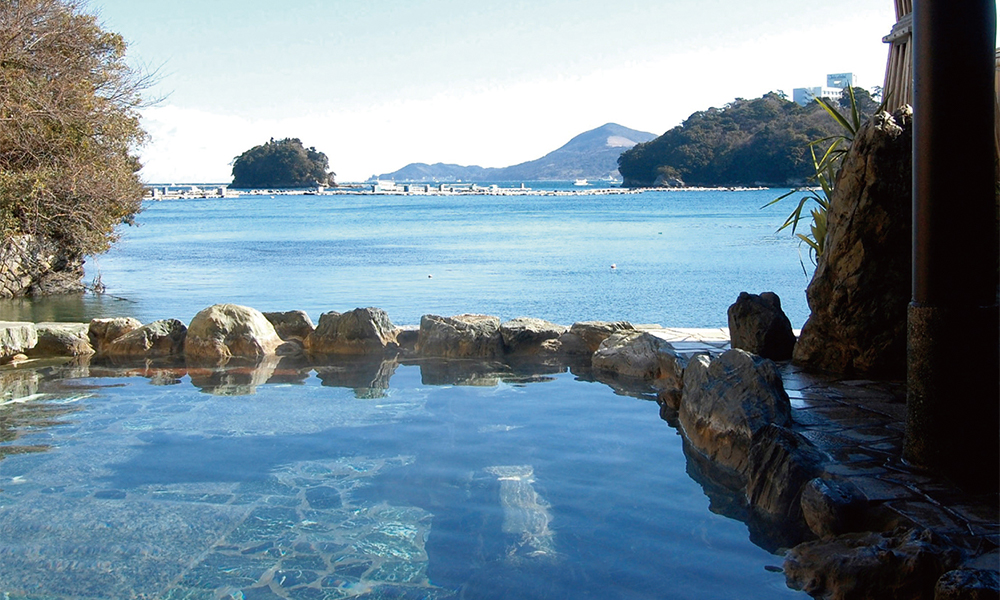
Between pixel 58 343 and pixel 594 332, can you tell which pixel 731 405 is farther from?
pixel 58 343

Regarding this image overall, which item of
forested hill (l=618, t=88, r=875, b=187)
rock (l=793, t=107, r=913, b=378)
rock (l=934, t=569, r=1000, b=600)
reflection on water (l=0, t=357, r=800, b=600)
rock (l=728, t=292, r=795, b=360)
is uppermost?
forested hill (l=618, t=88, r=875, b=187)

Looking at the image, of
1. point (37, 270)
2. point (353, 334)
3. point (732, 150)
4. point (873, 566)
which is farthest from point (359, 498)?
point (732, 150)

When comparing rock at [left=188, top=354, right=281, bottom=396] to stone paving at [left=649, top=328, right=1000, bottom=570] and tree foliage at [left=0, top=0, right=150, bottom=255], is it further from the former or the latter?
tree foliage at [left=0, top=0, right=150, bottom=255]

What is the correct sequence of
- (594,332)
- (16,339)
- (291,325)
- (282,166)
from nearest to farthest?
(594,332) → (16,339) → (291,325) → (282,166)

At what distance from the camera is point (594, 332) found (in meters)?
9.71

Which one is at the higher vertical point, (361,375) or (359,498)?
(361,375)

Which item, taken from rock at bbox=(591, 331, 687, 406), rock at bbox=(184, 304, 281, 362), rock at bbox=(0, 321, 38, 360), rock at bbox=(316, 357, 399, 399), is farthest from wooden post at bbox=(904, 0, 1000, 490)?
rock at bbox=(0, 321, 38, 360)

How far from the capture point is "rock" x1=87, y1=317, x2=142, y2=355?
417 inches

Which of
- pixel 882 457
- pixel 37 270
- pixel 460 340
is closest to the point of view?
pixel 882 457

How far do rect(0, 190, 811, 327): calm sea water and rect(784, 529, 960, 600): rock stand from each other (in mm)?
9452

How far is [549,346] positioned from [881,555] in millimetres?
6209

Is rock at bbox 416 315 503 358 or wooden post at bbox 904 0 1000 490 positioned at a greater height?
wooden post at bbox 904 0 1000 490

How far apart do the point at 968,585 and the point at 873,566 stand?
50 centimetres

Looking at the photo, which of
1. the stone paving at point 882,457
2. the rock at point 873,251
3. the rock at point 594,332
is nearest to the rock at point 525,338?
the rock at point 594,332
